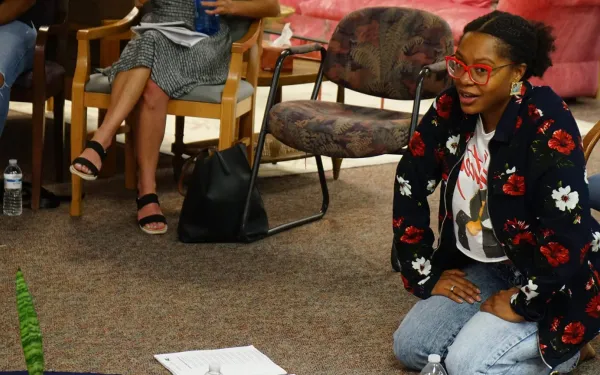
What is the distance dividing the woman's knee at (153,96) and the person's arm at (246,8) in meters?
0.38

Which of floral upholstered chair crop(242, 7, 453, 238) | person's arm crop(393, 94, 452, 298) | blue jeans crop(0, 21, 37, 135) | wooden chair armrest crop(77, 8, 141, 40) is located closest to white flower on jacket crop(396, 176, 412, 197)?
person's arm crop(393, 94, 452, 298)

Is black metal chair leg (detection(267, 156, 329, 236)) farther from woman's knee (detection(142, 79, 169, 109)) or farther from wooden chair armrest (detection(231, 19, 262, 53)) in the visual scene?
woman's knee (detection(142, 79, 169, 109))

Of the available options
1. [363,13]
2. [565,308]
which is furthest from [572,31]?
[565,308]

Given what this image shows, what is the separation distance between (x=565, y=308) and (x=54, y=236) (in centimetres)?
181

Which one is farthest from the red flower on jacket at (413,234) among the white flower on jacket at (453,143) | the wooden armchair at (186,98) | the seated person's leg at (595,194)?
the wooden armchair at (186,98)

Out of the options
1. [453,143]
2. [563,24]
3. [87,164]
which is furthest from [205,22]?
[563,24]

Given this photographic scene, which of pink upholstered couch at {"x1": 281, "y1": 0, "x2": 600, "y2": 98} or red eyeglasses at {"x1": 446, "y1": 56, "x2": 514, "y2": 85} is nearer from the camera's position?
red eyeglasses at {"x1": 446, "y1": 56, "x2": 514, "y2": 85}

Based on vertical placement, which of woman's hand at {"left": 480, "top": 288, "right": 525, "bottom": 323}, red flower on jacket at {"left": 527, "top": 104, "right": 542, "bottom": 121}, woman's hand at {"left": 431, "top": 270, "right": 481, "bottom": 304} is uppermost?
red flower on jacket at {"left": 527, "top": 104, "right": 542, "bottom": 121}

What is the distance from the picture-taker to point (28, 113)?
17.6 ft

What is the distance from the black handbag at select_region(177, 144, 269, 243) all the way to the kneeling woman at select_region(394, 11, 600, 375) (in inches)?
41.3

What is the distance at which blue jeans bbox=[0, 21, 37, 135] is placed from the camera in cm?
356

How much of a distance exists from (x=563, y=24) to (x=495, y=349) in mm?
4157

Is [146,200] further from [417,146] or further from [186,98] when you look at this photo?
[417,146]

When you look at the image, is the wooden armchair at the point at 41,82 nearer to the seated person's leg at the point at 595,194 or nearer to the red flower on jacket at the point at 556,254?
the seated person's leg at the point at 595,194
